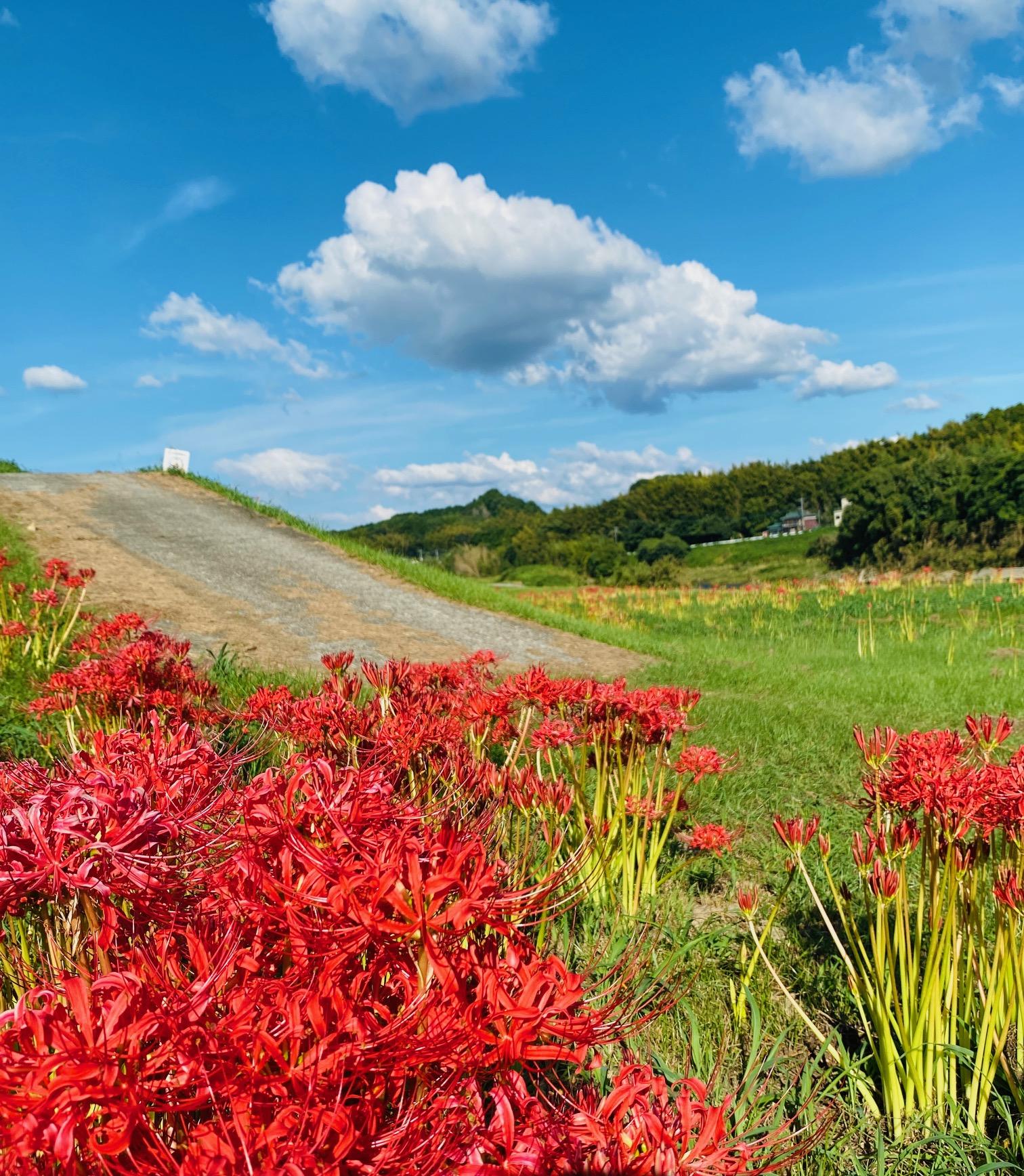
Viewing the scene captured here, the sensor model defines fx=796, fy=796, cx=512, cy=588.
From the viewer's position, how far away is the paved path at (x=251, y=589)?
9285 mm

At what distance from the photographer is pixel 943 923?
2.36 meters

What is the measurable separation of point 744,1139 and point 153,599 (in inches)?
366

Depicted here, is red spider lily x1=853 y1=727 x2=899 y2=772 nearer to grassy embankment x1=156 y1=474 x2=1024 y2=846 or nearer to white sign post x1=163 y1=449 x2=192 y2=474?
grassy embankment x1=156 y1=474 x2=1024 y2=846

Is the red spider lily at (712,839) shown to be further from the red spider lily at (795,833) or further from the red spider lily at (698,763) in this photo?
the red spider lily at (795,833)

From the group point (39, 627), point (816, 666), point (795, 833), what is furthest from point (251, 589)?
point (795, 833)

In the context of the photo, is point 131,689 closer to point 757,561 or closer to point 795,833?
point 795,833

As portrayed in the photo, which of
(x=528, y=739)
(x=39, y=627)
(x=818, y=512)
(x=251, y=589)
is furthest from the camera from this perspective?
(x=818, y=512)

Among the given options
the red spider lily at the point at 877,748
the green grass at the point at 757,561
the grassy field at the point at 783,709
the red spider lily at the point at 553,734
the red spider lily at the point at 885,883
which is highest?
the green grass at the point at 757,561

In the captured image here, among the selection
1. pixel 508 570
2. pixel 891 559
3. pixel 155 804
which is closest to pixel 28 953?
pixel 155 804

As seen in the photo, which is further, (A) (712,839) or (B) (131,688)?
(B) (131,688)

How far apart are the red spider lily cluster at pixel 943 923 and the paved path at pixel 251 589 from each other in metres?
5.91

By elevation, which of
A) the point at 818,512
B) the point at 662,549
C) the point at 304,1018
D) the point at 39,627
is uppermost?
the point at 818,512

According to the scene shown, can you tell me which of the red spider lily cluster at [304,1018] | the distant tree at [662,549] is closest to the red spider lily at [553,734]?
the red spider lily cluster at [304,1018]

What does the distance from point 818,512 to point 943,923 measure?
83.4 metres
